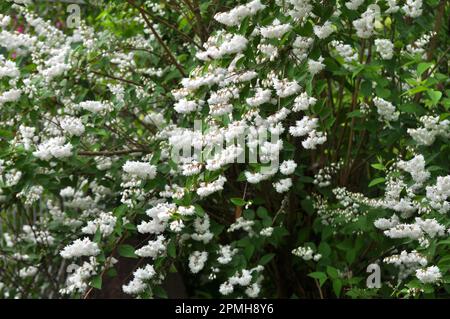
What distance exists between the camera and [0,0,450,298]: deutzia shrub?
3238 mm

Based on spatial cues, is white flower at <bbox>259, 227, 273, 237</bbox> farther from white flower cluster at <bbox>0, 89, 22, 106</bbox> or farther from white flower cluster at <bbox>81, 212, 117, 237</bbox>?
white flower cluster at <bbox>0, 89, 22, 106</bbox>

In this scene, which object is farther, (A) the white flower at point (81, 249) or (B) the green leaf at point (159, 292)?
(B) the green leaf at point (159, 292)

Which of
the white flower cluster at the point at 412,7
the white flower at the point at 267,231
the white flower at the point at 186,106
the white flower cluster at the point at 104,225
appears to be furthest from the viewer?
the white flower at the point at 267,231

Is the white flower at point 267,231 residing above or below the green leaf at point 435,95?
below

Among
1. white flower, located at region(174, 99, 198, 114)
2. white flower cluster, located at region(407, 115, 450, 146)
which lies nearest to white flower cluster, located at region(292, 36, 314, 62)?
white flower, located at region(174, 99, 198, 114)

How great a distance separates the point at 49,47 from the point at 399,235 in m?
2.18

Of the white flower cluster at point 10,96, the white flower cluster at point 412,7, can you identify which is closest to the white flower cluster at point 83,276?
the white flower cluster at point 10,96

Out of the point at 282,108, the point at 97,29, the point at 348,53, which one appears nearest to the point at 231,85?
the point at 282,108

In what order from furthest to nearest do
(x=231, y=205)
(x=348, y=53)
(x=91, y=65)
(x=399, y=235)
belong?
1. (x=231, y=205)
2. (x=91, y=65)
3. (x=348, y=53)
4. (x=399, y=235)

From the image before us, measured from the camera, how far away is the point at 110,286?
16.2 feet

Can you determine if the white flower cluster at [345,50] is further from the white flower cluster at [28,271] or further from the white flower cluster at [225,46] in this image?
the white flower cluster at [28,271]

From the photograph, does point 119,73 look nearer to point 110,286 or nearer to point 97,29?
point 97,29

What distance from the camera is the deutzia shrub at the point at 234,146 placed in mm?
3238

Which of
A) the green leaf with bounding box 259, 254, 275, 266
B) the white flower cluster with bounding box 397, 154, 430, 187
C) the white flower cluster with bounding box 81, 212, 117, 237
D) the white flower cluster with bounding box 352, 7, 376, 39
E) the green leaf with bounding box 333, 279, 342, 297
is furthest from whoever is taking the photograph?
the green leaf with bounding box 259, 254, 275, 266
